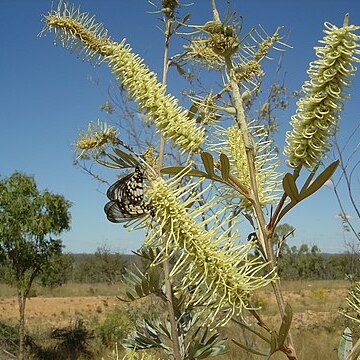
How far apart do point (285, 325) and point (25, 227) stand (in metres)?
9.97

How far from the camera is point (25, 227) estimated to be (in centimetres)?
1012

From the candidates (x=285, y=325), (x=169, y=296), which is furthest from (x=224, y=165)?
(x=169, y=296)

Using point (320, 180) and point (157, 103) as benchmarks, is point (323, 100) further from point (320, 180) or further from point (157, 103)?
point (157, 103)

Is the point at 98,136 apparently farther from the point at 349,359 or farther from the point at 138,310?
the point at 138,310

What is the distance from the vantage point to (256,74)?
0.99m

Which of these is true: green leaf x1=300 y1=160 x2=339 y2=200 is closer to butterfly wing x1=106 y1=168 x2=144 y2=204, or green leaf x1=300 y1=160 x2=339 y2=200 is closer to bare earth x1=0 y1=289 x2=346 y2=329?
butterfly wing x1=106 y1=168 x2=144 y2=204

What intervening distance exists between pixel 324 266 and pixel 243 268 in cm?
3441

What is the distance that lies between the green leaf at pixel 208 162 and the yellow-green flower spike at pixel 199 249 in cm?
7

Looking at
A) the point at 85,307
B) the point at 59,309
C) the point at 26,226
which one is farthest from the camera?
the point at 85,307

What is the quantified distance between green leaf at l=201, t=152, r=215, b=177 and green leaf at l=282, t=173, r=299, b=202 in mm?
108

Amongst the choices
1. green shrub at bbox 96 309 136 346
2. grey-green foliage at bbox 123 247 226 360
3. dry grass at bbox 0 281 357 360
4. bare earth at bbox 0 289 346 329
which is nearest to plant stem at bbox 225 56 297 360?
grey-green foliage at bbox 123 247 226 360

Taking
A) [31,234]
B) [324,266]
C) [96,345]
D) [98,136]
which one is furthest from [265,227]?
[324,266]

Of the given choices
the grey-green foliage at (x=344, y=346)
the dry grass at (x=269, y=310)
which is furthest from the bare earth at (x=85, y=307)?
the grey-green foliage at (x=344, y=346)

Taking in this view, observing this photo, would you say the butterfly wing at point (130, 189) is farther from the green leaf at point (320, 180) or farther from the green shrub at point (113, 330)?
the green shrub at point (113, 330)
